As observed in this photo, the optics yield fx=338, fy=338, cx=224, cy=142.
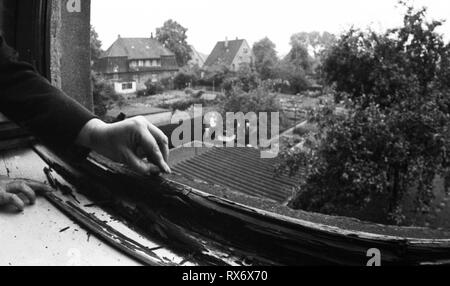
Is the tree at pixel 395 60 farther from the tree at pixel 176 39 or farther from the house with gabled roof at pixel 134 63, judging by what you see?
the tree at pixel 176 39

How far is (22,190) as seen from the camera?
1.02m

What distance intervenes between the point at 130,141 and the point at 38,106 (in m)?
0.29

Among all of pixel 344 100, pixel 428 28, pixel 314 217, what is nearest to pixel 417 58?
pixel 428 28

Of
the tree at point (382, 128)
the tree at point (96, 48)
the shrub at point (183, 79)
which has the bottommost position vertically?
the tree at point (382, 128)

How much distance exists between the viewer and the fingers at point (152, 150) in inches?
35.2

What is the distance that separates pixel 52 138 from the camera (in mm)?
960

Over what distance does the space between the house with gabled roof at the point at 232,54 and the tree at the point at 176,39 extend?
2078 millimetres

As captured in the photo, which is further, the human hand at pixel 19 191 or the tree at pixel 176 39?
the tree at pixel 176 39

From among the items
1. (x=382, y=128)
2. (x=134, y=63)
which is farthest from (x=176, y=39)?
(x=382, y=128)

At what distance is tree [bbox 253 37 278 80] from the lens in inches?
1014

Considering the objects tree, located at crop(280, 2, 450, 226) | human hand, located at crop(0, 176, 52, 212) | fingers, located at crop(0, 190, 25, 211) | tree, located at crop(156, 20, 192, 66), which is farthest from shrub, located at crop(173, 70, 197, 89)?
fingers, located at crop(0, 190, 25, 211)

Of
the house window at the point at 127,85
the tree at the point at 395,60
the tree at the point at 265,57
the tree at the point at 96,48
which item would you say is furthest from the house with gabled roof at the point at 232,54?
the tree at the point at 395,60

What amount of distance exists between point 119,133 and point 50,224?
31cm
